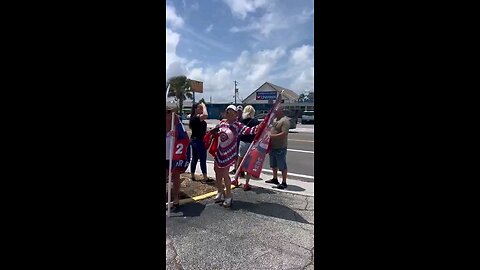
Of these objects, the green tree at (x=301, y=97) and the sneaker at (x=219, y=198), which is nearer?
the sneaker at (x=219, y=198)

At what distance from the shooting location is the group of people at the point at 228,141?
4.27m

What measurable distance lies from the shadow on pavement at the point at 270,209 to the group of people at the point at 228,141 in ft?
0.70

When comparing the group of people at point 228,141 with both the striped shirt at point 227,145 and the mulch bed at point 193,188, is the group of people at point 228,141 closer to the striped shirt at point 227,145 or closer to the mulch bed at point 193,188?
the striped shirt at point 227,145

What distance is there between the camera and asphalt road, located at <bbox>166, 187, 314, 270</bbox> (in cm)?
268

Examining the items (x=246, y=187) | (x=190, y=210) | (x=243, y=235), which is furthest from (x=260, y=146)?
(x=243, y=235)

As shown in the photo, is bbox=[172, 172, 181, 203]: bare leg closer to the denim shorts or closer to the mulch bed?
the mulch bed

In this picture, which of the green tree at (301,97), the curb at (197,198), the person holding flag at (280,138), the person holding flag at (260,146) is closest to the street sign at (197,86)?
the person holding flag at (280,138)

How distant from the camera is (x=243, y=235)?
3234 millimetres

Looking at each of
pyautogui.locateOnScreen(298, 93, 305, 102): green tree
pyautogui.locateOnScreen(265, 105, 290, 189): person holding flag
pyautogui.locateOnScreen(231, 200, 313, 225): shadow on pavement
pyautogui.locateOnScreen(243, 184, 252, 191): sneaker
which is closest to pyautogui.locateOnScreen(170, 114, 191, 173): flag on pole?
pyautogui.locateOnScreen(231, 200, 313, 225): shadow on pavement

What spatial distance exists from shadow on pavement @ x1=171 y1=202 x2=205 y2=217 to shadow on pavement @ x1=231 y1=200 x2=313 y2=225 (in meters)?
0.48

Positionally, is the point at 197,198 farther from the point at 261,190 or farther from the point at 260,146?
the point at 260,146
